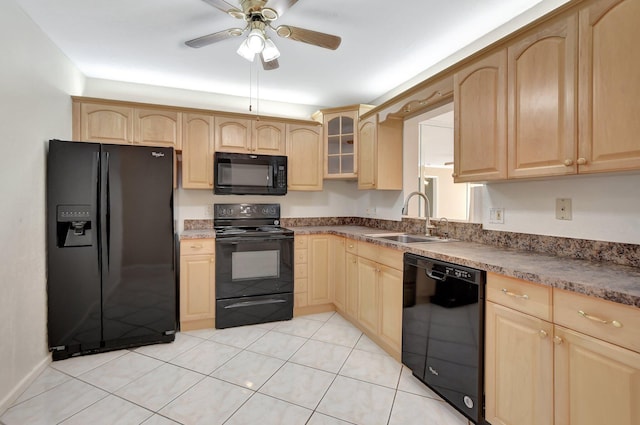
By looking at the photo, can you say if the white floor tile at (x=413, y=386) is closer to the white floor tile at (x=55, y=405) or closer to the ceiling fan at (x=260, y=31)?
the white floor tile at (x=55, y=405)

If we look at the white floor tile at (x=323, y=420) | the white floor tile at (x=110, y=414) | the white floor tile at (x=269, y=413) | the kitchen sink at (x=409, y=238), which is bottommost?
the white floor tile at (x=323, y=420)

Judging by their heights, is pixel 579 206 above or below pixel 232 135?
below

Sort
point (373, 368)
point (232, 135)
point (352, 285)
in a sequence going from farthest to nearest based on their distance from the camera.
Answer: point (232, 135) < point (352, 285) < point (373, 368)

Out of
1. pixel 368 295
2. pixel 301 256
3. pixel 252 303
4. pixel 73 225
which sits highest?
pixel 73 225

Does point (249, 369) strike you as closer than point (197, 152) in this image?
Yes

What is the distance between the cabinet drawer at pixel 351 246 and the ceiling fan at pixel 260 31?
165cm

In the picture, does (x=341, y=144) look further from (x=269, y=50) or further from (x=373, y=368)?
(x=373, y=368)

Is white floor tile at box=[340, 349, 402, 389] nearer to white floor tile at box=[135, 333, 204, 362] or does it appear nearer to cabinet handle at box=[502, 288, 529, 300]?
cabinet handle at box=[502, 288, 529, 300]

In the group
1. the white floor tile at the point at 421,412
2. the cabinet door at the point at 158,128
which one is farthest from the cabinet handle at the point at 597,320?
the cabinet door at the point at 158,128

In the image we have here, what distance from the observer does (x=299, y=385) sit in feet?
6.38

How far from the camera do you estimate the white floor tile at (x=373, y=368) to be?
6.60 ft

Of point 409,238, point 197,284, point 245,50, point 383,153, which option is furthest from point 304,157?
point 197,284

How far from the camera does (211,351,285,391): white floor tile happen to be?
Result: 198 cm

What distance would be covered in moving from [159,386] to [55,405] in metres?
0.55
